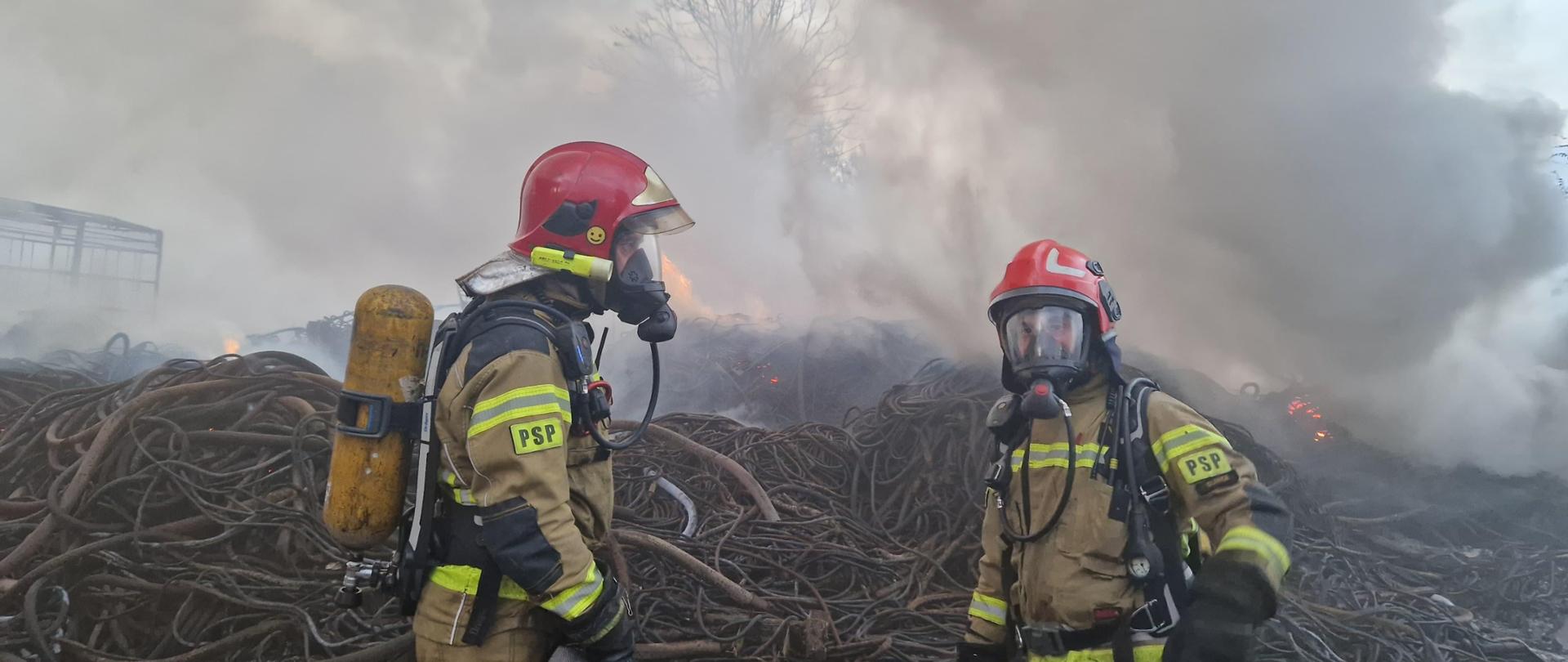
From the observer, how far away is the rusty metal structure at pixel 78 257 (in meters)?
13.7

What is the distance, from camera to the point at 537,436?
2.02 metres

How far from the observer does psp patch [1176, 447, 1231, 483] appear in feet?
7.04

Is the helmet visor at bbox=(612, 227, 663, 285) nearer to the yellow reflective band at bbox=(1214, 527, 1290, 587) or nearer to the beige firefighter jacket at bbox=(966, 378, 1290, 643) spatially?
the beige firefighter jacket at bbox=(966, 378, 1290, 643)

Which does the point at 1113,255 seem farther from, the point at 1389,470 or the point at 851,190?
the point at 851,190

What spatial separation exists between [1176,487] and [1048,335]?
626 mm

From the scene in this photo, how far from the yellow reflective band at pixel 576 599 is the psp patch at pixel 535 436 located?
0.36 meters

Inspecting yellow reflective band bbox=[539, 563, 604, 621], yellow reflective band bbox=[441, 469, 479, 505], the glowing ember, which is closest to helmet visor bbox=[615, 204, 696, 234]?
yellow reflective band bbox=[441, 469, 479, 505]

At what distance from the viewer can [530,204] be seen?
8.49 feet

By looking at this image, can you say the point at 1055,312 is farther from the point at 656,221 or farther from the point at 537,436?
the point at 537,436

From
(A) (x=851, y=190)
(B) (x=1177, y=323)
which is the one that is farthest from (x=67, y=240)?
(B) (x=1177, y=323)

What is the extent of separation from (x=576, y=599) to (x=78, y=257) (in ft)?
61.6

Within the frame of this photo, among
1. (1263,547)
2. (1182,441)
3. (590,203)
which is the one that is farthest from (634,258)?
(1263,547)

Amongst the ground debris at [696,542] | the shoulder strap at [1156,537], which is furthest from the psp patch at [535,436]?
the shoulder strap at [1156,537]

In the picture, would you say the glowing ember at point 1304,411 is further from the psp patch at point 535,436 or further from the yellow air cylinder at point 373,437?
the yellow air cylinder at point 373,437
